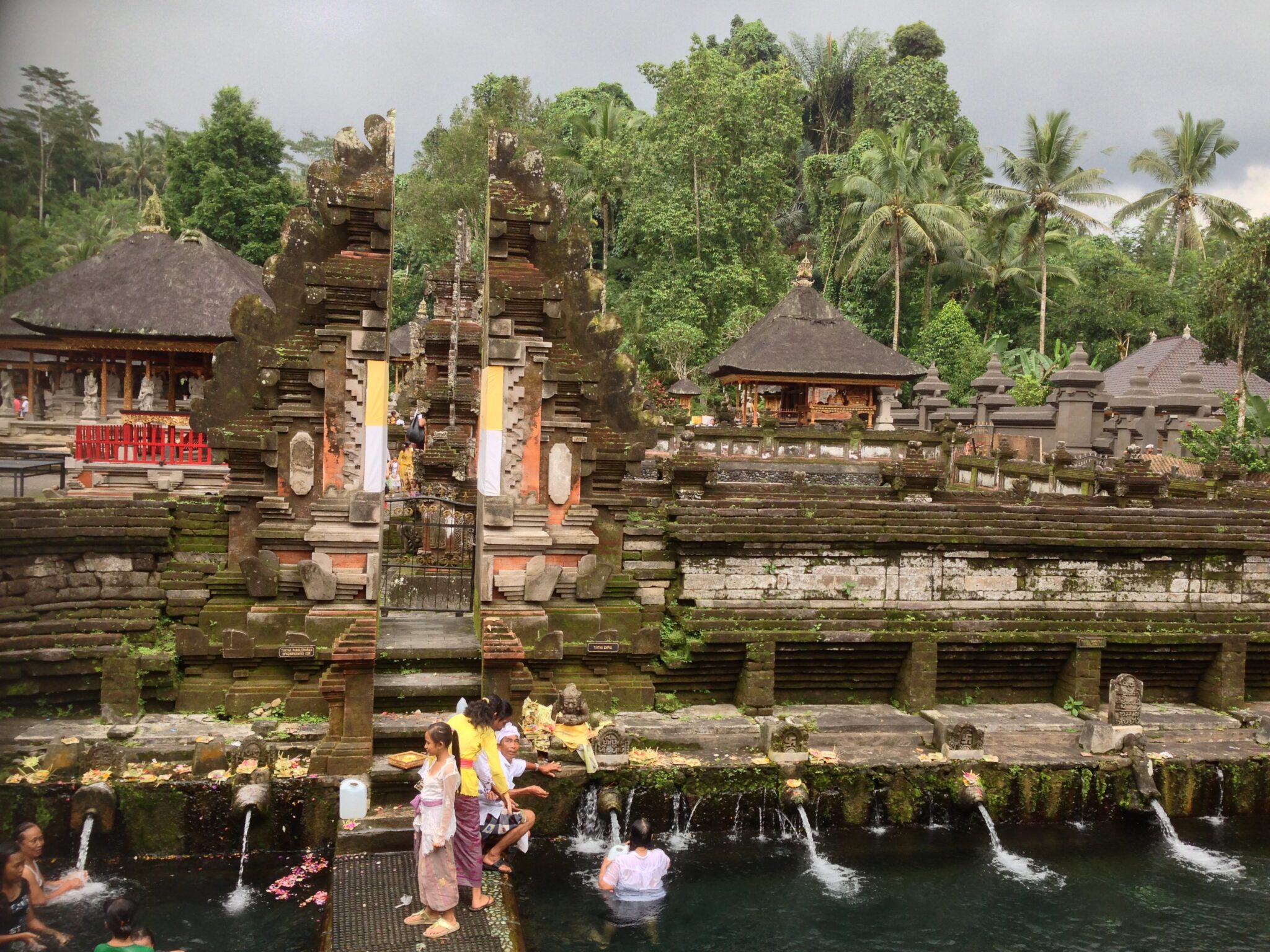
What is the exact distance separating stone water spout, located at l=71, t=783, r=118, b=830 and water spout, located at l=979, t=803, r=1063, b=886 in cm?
765

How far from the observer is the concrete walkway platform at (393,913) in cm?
643

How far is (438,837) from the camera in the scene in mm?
6582

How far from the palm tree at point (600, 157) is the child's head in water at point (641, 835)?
39.9 metres

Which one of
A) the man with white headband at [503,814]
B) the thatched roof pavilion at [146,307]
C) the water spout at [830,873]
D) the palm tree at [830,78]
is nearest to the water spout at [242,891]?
the man with white headband at [503,814]

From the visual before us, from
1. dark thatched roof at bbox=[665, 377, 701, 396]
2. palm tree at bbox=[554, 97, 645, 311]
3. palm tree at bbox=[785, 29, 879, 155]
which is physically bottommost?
dark thatched roof at bbox=[665, 377, 701, 396]

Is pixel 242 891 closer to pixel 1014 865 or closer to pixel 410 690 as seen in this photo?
pixel 410 690

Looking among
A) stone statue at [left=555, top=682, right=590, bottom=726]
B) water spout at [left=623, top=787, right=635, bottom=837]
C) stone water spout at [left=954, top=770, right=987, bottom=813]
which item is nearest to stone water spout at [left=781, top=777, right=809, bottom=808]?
water spout at [left=623, top=787, right=635, bottom=837]

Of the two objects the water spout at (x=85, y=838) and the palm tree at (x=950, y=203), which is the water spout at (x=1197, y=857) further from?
the palm tree at (x=950, y=203)

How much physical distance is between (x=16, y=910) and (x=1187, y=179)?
178 feet

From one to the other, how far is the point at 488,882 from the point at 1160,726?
293 inches

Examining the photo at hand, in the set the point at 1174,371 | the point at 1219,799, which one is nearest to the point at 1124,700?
the point at 1219,799

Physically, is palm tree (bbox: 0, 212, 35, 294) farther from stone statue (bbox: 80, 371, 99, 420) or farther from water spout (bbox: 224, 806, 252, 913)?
stone statue (bbox: 80, 371, 99, 420)

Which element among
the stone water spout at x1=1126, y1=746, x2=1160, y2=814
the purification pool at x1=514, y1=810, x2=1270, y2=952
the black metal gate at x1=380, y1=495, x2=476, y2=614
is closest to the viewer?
the purification pool at x1=514, y1=810, x2=1270, y2=952

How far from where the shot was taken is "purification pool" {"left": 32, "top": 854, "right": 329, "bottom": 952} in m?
7.03
